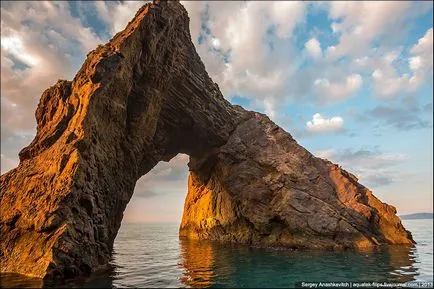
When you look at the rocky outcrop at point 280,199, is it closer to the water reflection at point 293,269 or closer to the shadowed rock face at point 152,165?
the shadowed rock face at point 152,165

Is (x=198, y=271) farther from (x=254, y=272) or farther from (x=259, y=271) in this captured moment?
(x=259, y=271)

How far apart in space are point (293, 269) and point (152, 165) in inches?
886

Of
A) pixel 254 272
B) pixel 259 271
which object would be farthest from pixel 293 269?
pixel 254 272

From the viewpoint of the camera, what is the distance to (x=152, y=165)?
40.4 meters

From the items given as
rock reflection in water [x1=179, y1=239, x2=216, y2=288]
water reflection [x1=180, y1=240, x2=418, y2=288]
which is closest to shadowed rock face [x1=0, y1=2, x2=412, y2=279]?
rock reflection in water [x1=179, y1=239, x2=216, y2=288]

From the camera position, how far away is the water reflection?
63.9 ft

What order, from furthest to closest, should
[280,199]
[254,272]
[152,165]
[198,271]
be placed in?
[280,199], [152,165], [198,271], [254,272]

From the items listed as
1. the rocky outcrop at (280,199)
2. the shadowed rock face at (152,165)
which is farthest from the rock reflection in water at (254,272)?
the rocky outcrop at (280,199)

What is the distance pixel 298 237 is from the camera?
3925cm

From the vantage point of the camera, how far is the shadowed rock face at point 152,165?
22.6m

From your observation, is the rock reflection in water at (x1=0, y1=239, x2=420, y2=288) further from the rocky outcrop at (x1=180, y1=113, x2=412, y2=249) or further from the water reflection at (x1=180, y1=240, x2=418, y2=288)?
the rocky outcrop at (x1=180, y1=113, x2=412, y2=249)

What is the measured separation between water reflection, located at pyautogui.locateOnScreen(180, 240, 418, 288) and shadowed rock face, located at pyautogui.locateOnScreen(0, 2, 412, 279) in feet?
24.3

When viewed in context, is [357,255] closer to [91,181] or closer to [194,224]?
[91,181]

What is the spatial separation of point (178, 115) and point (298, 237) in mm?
20618
